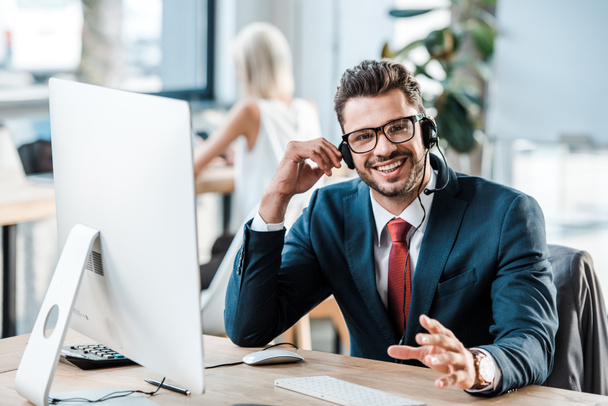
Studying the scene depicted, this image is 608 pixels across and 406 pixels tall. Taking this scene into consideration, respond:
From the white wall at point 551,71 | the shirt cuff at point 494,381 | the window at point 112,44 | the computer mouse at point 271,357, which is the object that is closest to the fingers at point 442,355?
the shirt cuff at point 494,381

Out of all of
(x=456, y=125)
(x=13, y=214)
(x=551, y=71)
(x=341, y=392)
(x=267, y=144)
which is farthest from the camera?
(x=456, y=125)

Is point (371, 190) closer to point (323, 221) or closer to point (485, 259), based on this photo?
point (323, 221)

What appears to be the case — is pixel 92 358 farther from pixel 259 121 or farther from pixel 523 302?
pixel 259 121

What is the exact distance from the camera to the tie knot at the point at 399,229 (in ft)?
5.35

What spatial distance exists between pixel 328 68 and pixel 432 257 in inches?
135

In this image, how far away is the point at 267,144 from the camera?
3.33m

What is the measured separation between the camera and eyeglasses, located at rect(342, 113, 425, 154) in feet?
5.24

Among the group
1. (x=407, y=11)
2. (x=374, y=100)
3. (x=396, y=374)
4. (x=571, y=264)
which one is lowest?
(x=396, y=374)

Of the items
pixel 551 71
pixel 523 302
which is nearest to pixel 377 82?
pixel 523 302

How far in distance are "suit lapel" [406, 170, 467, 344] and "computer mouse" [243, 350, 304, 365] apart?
0.80 feet

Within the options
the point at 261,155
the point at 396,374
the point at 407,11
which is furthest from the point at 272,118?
the point at 396,374

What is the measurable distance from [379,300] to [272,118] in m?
1.86

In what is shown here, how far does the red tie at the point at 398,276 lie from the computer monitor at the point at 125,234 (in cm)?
59

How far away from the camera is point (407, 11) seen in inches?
A: 158
